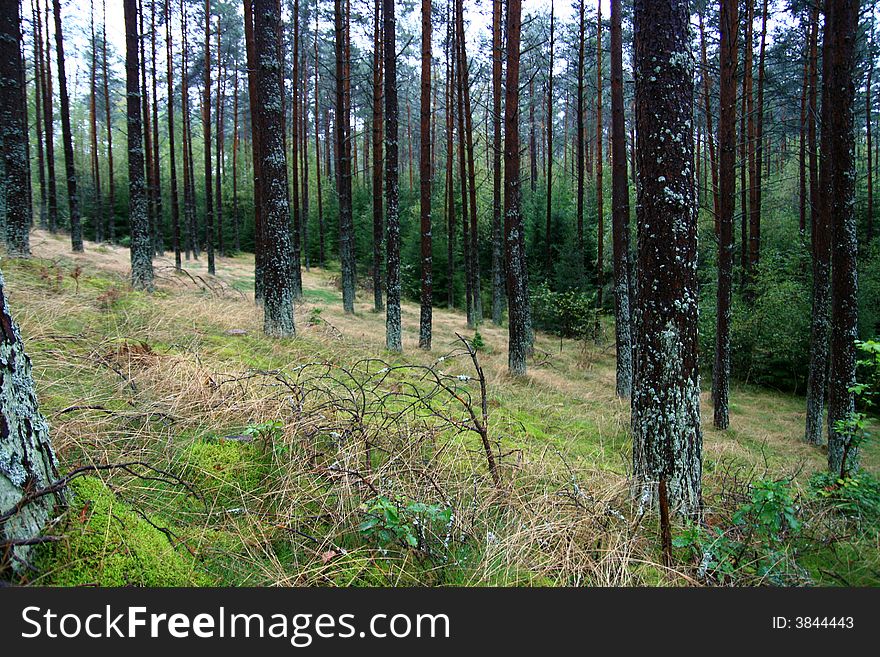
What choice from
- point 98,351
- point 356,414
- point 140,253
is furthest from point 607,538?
point 140,253

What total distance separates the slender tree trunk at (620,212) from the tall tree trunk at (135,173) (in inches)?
386

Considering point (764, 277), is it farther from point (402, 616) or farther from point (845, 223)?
point (402, 616)

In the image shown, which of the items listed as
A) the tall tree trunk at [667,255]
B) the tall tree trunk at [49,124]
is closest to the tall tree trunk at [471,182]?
the tall tree trunk at [667,255]

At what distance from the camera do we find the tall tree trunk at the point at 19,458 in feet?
6.01

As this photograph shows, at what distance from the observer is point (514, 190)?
1087 centimetres

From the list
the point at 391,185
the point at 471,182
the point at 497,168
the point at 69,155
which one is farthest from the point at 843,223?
the point at 69,155

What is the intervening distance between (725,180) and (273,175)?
8454 millimetres

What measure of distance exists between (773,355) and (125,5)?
19389 millimetres

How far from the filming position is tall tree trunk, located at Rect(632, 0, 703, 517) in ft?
11.8

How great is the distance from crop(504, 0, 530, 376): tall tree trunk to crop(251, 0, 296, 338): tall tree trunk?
4.71 meters

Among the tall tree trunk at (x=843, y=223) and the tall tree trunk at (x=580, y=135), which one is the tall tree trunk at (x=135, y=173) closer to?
the tall tree trunk at (x=843, y=223)

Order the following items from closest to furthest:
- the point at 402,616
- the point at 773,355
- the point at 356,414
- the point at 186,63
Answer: the point at 402,616
the point at 356,414
the point at 773,355
the point at 186,63

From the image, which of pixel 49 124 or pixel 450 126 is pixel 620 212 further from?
pixel 49 124

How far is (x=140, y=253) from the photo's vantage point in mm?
10320
